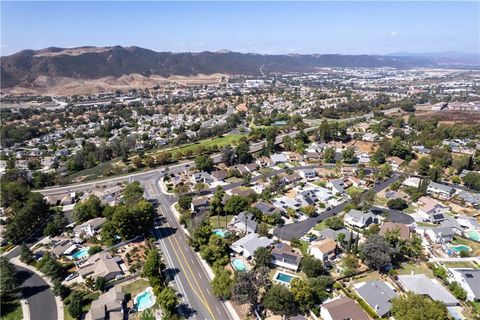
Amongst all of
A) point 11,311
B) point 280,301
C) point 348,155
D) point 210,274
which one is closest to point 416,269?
point 280,301

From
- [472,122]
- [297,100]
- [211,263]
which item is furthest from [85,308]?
[297,100]

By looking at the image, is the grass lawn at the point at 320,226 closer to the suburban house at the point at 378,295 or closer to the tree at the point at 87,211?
the suburban house at the point at 378,295

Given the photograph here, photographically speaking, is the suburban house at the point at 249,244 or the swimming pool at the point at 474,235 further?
the swimming pool at the point at 474,235

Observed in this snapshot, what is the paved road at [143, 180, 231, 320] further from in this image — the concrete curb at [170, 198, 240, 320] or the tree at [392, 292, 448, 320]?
the tree at [392, 292, 448, 320]

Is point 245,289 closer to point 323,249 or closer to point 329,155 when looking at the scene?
point 323,249

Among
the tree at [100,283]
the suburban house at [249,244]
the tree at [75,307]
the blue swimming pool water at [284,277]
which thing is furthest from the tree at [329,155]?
the tree at [75,307]

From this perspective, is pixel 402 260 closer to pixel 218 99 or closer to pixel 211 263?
pixel 211 263
